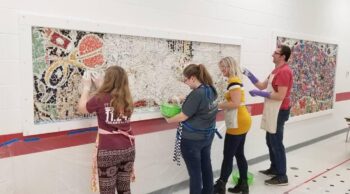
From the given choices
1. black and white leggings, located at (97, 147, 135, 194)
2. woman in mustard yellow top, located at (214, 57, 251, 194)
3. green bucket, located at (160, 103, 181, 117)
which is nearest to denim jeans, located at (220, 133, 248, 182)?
woman in mustard yellow top, located at (214, 57, 251, 194)

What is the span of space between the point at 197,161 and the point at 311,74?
2997 mm

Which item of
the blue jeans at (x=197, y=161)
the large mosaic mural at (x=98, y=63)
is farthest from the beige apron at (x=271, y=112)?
the blue jeans at (x=197, y=161)

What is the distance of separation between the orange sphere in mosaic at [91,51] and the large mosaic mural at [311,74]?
8.52ft

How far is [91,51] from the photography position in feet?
7.79

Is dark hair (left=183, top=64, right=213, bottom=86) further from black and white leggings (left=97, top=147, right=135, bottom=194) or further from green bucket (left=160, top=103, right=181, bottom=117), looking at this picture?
black and white leggings (left=97, top=147, right=135, bottom=194)

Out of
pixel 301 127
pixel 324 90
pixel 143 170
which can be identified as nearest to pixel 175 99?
pixel 143 170

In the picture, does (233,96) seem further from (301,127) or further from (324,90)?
(324,90)

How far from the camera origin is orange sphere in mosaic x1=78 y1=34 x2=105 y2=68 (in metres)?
2.33

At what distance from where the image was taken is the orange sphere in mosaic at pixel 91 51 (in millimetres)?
2328

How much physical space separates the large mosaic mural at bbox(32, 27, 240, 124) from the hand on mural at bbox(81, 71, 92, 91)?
0.04 meters

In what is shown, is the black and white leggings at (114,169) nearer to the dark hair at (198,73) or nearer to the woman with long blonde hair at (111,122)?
the woman with long blonde hair at (111,122)

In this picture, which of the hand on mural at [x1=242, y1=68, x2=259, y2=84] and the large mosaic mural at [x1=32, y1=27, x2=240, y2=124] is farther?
the hand on mural at [x1=242, y1=68, x2=259, y2=84]

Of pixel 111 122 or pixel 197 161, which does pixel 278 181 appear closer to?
pixel 197 161

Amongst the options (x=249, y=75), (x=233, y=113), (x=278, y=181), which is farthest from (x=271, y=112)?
(x=278, y=181)
